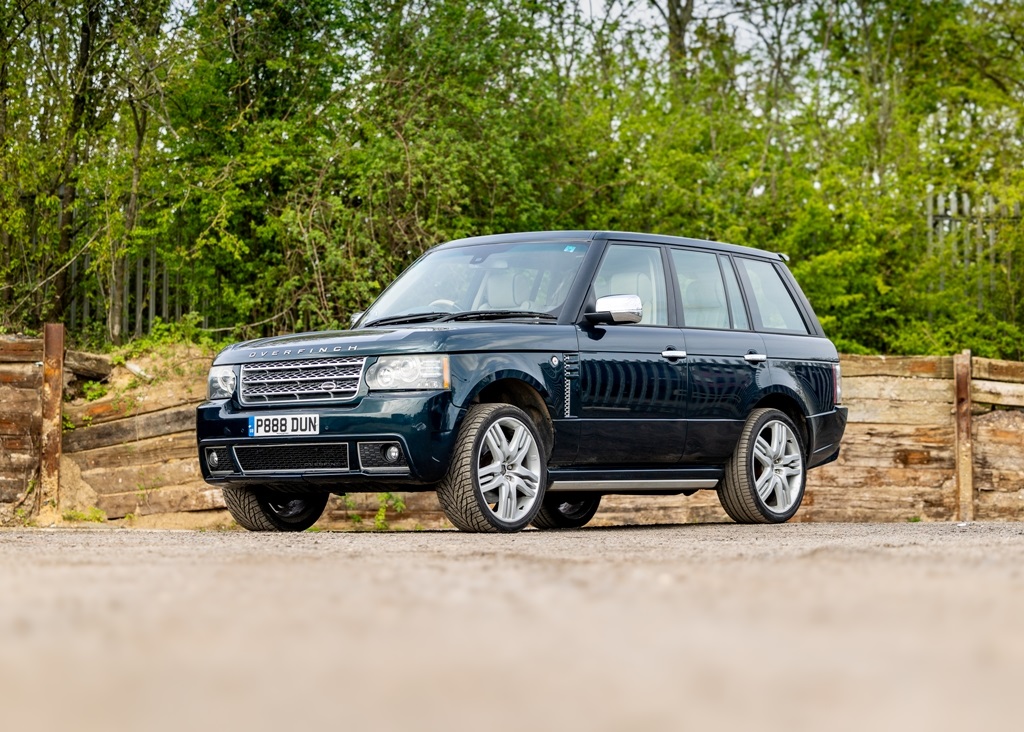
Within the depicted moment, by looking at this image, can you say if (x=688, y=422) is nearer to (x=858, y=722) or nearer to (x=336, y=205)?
(x=336, y=205)

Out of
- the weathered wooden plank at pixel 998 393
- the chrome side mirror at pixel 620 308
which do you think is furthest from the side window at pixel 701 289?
the weathered wooden plank at pixel 998 393

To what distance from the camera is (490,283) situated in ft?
33.1

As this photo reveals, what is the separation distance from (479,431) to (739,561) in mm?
3125

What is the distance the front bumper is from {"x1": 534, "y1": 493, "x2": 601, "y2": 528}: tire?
116 inches

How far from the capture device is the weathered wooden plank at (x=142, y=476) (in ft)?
43.1

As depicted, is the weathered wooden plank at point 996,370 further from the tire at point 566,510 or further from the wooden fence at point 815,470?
the tire at point 566,510

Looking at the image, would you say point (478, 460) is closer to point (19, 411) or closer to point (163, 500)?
point (163, 500)

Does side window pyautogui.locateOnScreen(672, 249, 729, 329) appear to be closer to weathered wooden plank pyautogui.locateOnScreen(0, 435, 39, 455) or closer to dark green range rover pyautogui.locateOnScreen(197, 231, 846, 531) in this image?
dark green range rover pyautogui.locateOnScreen(197, 231, 846, 531)

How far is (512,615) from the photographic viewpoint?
13.0 ft

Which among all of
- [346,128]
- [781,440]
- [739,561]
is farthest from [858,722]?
[346,128]

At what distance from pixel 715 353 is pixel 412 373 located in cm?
269

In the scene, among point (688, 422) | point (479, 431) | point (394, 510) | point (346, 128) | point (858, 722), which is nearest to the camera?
point (858, 722)

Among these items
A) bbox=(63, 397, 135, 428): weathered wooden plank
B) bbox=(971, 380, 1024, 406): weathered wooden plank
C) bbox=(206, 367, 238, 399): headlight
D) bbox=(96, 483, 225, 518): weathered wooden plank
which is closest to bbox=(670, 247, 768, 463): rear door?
bbox=(206, 367, 238, 399): headlight

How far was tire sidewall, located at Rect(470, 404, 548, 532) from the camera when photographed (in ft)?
29.0
